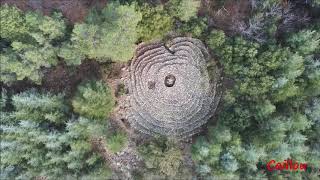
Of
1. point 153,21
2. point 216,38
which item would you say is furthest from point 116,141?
point 216,38

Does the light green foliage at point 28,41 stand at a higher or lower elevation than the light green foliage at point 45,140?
higher

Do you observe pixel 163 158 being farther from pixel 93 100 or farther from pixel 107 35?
pixel 107 35

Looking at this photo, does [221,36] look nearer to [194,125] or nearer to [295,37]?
[295,37]

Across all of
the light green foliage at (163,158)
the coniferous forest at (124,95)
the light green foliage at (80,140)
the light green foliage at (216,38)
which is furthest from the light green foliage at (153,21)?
the light green foliage at (163,158)

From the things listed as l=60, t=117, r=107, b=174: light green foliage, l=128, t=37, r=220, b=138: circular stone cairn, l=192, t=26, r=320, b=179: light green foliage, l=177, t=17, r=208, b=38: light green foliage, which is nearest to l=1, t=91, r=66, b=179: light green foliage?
l=60, t=117, r=107, b=174: light green foliage

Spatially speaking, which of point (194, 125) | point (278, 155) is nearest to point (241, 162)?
point (278, 155)

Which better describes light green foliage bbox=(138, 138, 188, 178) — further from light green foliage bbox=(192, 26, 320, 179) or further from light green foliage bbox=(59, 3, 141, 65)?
light green foliage bbox=(59, 3, 141, 65)

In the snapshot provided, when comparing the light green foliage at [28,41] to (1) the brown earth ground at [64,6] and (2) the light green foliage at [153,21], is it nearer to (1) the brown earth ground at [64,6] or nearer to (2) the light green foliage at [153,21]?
(1) the brown earth ground at [64,6]
